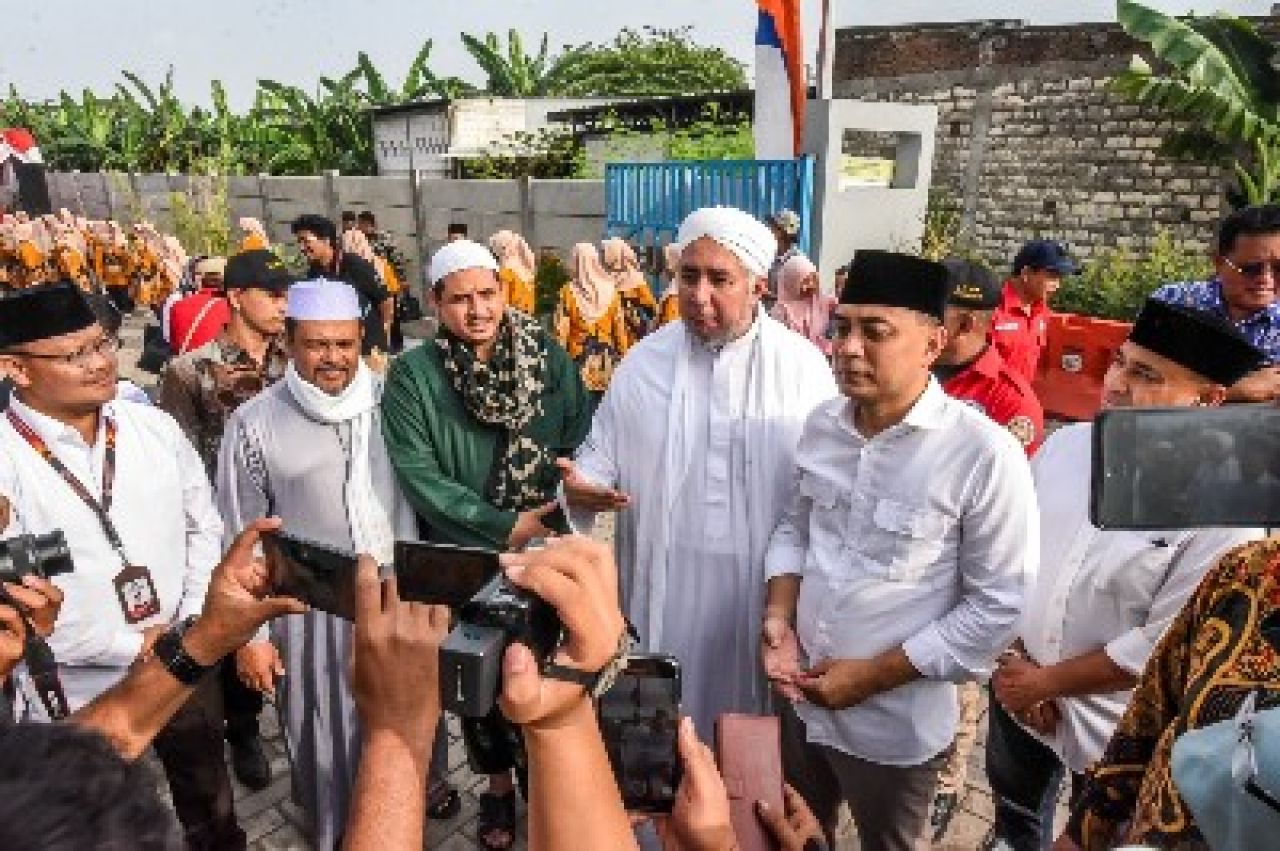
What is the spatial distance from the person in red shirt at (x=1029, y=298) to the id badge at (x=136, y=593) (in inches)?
159

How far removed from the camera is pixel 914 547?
2172mm

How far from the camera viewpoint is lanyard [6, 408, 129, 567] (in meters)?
2.49

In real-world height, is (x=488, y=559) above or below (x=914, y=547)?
above

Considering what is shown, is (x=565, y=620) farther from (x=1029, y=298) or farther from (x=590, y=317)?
(x=590, y=317)

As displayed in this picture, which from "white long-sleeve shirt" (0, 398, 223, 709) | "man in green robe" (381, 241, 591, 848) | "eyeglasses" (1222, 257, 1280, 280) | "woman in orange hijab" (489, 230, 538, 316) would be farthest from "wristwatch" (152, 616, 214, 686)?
"woman in orange hijab" (489, 230, 538, 316)

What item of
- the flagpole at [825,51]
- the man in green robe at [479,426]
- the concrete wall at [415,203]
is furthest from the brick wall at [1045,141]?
the man in green robe at [479,426]

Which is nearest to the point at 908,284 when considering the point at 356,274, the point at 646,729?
the point at 646,729

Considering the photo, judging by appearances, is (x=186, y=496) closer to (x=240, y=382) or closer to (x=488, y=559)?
(x=240, y=382)

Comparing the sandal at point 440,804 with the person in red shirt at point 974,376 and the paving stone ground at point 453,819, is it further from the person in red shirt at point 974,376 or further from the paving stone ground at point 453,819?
the person in red shirt at point 974,376

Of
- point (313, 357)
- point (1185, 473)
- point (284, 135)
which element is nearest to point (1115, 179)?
point (313, 357)

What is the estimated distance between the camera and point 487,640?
3.10 feet

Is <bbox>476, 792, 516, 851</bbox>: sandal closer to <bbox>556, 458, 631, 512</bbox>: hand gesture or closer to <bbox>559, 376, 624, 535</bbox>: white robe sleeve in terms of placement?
<bbox>559, 376, 624, 535</bbox>: white robe sleeve

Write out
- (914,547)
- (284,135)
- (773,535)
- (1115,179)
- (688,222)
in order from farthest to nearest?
1. (284,135)
2. (1115,179)
3. (688,222)
4. (773,535)
5. (914,547)

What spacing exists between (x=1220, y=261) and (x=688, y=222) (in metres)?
2.01
